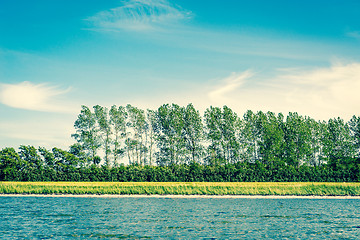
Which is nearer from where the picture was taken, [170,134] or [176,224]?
[176,224]

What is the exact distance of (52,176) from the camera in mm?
71938

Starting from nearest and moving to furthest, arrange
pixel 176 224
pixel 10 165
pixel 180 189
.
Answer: pixel 176 224 → pixel 180 189 → pixel 10 165

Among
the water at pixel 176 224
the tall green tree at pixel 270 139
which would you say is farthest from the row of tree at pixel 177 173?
the water at pixel 176 224

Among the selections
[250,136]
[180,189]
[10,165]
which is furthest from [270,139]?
[10,165]

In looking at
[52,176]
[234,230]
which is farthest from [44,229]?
[52,176]

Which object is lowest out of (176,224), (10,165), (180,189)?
(176,224)

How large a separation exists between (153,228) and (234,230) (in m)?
6.32

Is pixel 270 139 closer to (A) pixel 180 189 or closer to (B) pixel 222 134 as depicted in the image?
(B) pixel 222 134

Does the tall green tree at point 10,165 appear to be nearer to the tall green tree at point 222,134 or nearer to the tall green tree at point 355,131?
the tall green tree at point 222,134

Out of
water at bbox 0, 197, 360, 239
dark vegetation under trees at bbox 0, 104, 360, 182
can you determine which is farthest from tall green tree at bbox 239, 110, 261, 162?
water at bbox 0, 197, 360, 239

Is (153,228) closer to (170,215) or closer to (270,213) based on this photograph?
(170,215)

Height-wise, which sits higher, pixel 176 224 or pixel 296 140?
pixel 296 140

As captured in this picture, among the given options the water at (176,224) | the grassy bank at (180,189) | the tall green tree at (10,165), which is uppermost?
the tall green tree at (10,165)

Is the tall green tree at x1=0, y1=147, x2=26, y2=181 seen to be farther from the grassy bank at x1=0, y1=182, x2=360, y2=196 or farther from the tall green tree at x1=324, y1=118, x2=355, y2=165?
the tall green tree at x1=324, y1=118, x2=355, y2=165
